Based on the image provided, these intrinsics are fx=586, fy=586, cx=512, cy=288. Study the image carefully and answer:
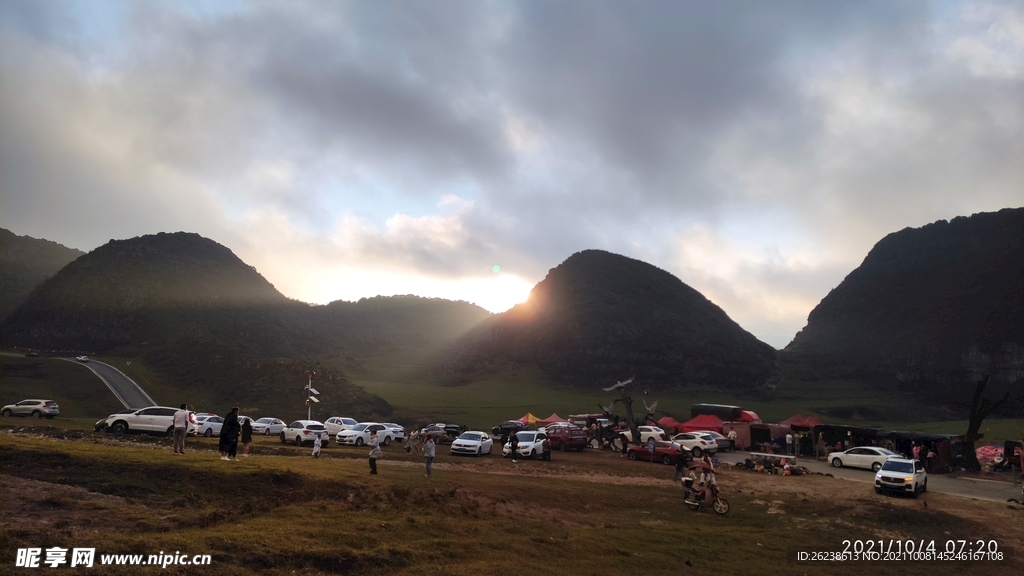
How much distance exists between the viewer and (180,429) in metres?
20.7

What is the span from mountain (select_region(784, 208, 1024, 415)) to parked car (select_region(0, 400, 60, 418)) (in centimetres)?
12739

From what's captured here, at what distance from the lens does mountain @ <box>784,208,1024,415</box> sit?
4528 inches

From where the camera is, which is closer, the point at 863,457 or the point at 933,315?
the point at 863,457

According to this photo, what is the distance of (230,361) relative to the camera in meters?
79.2

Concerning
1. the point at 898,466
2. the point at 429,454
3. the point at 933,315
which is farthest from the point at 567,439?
the point at 933,315

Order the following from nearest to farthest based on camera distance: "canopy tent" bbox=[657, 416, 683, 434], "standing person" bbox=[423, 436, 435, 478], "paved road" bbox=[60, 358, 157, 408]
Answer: "standing person" bbox=[423, 436, 435, 478] → "canopy tent" bbox=[657, 416, 683, 434] → "paved road" bbox=[60, 358, 157, 408]

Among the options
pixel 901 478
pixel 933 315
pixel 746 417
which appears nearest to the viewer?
Answer: pixel 901 478

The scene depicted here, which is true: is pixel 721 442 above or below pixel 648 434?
below

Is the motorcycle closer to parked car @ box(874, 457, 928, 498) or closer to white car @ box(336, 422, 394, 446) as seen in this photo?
parked car @ box(874, 457, 928, 498)

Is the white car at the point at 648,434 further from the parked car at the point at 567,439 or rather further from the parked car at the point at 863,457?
the parked car at the point at 863,457

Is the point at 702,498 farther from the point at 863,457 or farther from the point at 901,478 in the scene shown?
the point at 863,457

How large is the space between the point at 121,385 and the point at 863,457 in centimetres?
6985

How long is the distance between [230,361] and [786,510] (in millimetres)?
75353

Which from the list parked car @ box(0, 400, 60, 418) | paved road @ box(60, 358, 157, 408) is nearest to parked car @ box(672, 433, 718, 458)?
parked car @ box(0, 400, 60, 418)
